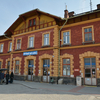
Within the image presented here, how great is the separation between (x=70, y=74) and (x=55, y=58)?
2.68m

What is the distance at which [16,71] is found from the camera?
18531mm

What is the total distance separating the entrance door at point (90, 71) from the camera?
12.8 m

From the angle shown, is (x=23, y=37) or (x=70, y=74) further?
(x=23, y=37)

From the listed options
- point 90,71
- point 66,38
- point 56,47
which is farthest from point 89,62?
point 56,47

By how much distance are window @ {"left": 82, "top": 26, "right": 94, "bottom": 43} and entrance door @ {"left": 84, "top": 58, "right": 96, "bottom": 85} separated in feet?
7.68

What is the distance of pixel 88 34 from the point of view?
45.2 ft

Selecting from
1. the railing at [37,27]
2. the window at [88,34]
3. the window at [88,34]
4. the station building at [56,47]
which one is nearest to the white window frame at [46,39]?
the station building at [56,47]

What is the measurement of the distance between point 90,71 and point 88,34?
4.30 meters

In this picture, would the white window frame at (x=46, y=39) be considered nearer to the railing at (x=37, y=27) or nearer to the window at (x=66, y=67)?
the railing at (x=37, y=27)

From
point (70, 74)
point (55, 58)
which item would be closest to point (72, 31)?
point (55, 58)

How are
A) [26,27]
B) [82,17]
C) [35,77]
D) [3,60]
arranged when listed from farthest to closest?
[3,60] < [26,27] < [35,77] < [82,17]

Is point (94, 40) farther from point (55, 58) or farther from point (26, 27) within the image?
point (26, 27)

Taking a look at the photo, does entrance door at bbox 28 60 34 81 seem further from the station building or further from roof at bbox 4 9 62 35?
roof at bbox 4 9 62 35

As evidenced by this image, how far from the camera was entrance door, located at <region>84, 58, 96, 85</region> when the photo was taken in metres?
12.8
